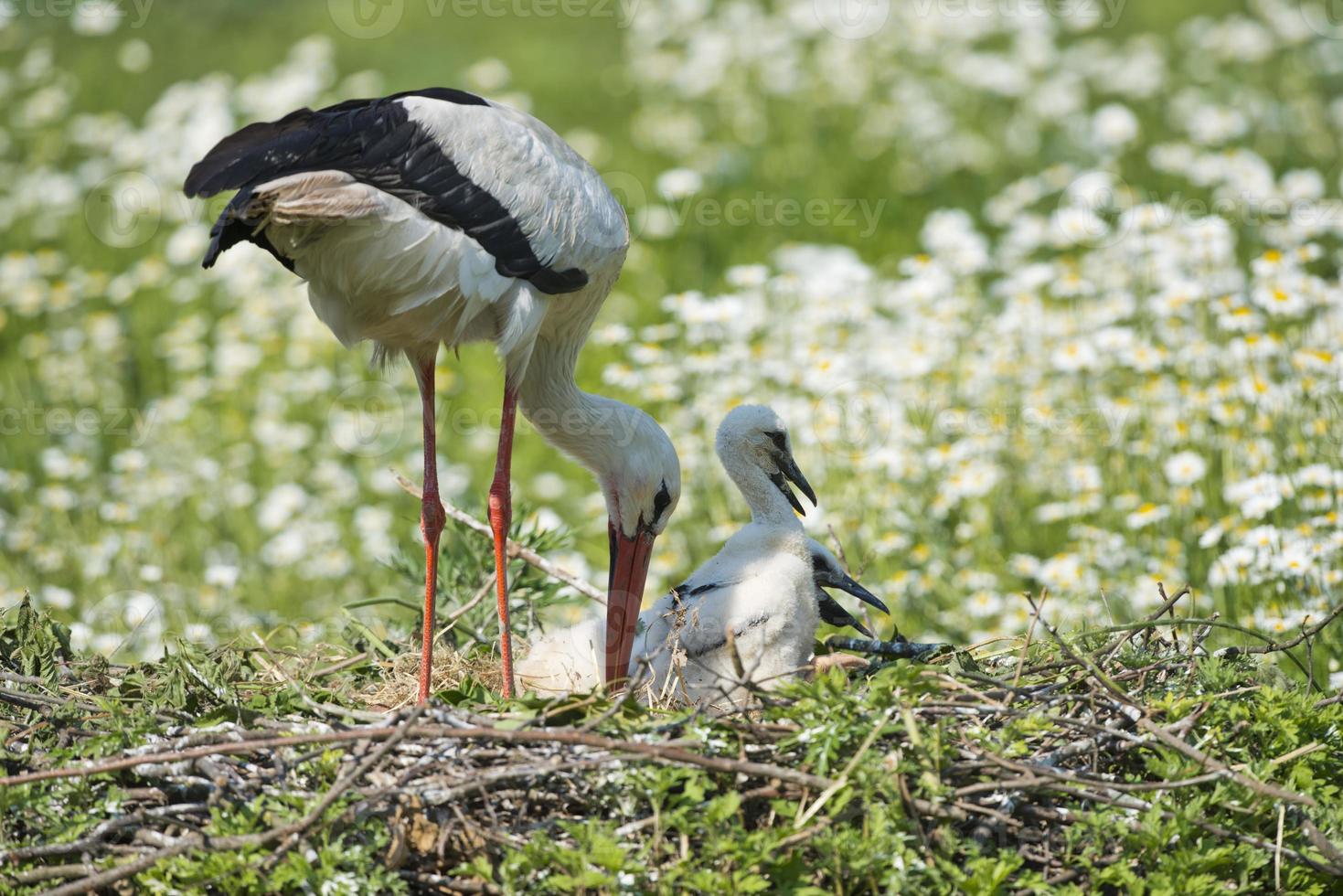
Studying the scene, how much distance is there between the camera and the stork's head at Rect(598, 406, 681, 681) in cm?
480

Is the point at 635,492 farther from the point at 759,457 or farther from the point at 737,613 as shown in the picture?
the point at 737,613

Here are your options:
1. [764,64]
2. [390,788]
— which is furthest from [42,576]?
[764,64]

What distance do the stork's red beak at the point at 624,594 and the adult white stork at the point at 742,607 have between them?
0.07 metres

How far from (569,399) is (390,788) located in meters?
2.01

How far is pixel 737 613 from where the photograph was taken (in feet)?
14.0

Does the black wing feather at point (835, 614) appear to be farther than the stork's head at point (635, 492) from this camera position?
No

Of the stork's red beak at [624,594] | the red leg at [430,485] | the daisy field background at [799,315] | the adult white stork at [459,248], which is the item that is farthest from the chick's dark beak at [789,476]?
the red leg at [430,485]

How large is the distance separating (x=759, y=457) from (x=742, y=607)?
0.68 meters

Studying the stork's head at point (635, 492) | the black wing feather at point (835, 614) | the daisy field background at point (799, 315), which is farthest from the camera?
the daisy field background at point (799, 315)

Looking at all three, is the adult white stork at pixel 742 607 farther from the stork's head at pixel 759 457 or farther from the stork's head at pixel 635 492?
the stork's head at pixel 635 492

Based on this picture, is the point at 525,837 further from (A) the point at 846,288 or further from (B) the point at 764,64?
(B) the point at 764,64

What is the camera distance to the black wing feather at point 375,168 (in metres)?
4.11

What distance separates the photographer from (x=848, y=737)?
10.9 ft

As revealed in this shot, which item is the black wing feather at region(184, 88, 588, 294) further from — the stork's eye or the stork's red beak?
the stork's red beak
